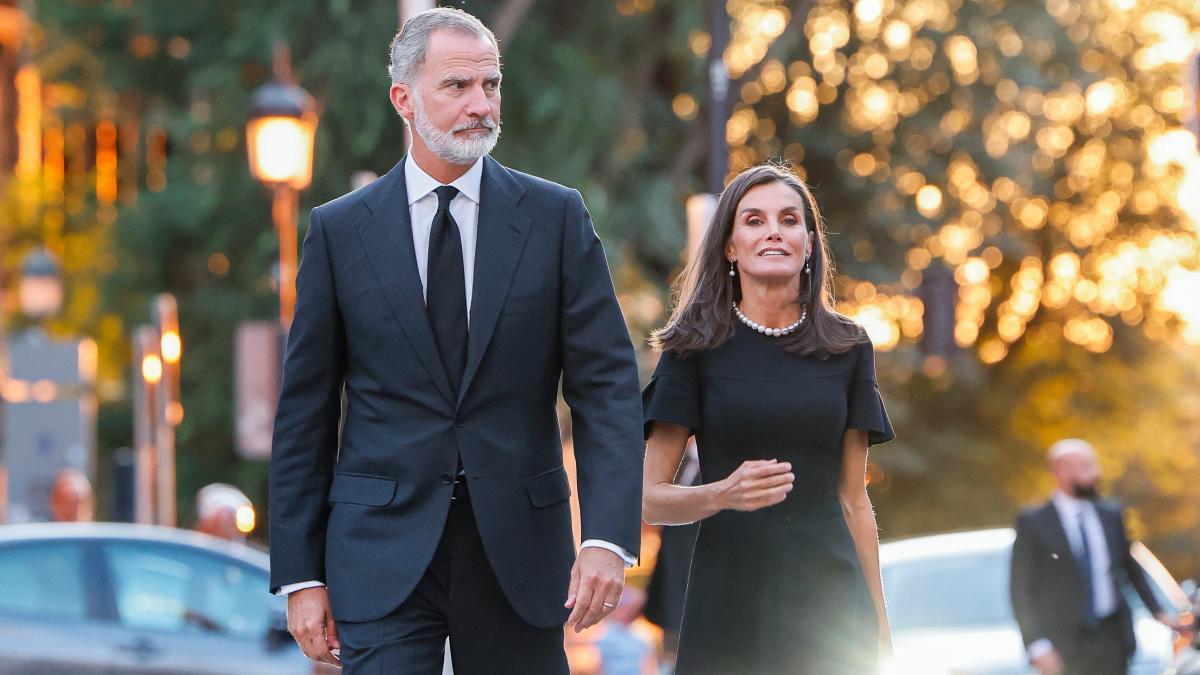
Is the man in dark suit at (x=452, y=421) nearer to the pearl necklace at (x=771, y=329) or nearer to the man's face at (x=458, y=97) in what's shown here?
the man's face at (x=458, y=97)

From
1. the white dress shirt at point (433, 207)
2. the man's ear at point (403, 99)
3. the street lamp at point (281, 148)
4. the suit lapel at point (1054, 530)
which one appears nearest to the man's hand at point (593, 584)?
the white dress shirt at point (433, 207)

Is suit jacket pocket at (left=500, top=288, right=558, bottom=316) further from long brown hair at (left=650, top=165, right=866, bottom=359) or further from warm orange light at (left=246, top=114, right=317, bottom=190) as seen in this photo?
warm orange light at (left=246, top=114, right=317, bottom=190)

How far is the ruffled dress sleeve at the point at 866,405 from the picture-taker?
18.2 ft

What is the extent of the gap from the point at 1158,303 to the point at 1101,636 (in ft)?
66.4

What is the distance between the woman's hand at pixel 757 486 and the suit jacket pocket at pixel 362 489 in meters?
0.96

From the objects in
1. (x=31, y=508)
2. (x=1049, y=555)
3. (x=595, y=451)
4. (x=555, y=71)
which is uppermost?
(x=555, y=71)

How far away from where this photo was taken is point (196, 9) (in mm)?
22234

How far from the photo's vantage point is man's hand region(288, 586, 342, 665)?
4.68m

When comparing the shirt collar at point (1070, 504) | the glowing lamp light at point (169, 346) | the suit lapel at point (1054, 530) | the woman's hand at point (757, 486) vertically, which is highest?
the woman's hand at point (757, 486)

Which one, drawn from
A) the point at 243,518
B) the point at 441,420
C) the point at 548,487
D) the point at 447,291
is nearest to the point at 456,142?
the point at 447,291

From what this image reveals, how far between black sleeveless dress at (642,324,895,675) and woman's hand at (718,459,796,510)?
0.60 ft

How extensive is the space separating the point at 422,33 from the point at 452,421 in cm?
84

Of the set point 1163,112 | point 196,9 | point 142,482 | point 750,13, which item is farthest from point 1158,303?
point 142,482

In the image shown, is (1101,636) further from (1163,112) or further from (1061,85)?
(1163,112)
